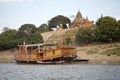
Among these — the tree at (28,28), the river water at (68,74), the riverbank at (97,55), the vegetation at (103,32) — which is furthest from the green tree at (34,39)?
the river water at (68,74)

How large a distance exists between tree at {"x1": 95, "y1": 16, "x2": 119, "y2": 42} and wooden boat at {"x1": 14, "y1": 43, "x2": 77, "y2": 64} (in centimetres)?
1788

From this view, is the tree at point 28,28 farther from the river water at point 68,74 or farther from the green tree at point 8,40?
the river water at point 68,74

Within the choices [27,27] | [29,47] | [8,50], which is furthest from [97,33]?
[27,27]

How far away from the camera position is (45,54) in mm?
58500

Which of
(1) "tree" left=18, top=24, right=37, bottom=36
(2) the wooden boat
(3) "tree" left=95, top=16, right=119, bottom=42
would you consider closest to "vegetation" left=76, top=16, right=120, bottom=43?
(3) "tree" left=95, top=16, right=119, bottom=42

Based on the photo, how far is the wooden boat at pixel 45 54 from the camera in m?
56.2

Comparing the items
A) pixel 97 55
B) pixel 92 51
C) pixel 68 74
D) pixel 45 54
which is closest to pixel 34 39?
pixel 92 51

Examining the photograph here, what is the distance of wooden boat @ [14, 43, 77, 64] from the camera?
5625 centimetres

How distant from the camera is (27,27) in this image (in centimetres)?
11000

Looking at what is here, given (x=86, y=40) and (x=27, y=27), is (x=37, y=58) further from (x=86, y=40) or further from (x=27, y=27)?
(x=27, y=27)

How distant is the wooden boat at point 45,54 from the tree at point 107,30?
58.6 ft

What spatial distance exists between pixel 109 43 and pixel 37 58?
835 inches

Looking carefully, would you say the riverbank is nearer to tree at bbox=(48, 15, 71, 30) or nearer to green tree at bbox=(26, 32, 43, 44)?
green tree at bbox=(26, 32, 43, 44)

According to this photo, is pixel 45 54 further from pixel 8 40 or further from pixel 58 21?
pixel 58 21
